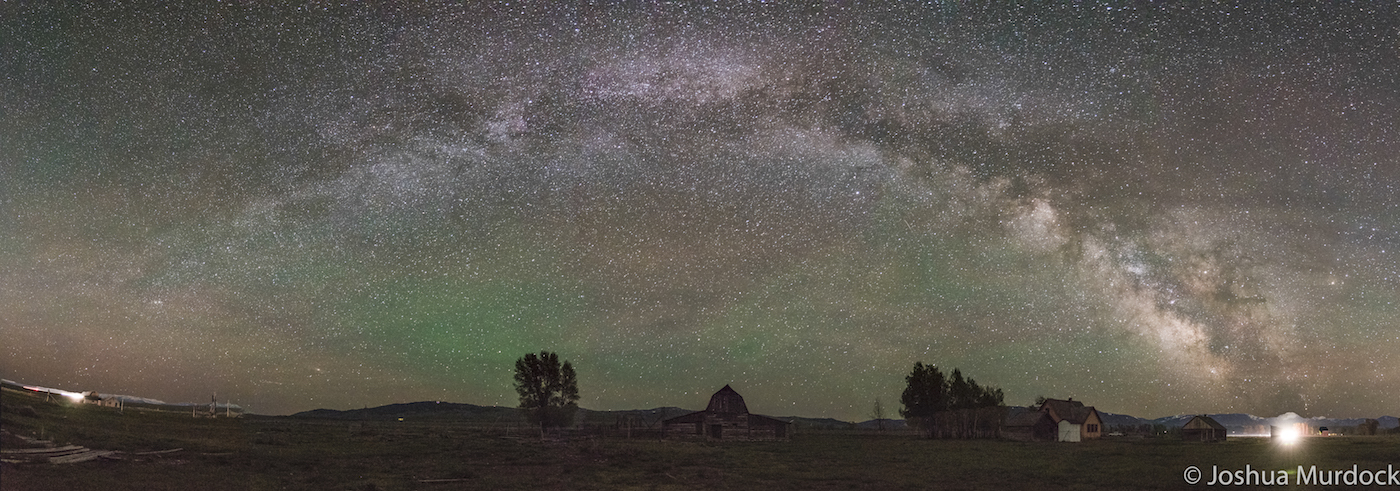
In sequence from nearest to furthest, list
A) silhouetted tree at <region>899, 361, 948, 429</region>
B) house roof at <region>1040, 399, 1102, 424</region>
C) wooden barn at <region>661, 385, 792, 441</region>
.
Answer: wooden barn at <region>661, 385, 792, 441</region> < house roof at <region>1040, 399, 1102, 424</region> < silhouetted tree at <region>899, 361, 948, 429</region>

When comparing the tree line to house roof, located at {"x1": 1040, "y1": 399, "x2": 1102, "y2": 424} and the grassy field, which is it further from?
the grassy field

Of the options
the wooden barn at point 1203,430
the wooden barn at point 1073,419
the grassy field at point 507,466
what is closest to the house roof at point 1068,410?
the wooden barn at point 1073,419

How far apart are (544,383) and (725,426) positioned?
23.3 meters

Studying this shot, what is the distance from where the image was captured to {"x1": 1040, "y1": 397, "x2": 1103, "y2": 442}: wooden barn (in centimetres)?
7794

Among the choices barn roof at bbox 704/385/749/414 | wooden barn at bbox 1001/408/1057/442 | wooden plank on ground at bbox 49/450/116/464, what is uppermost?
wooden plank on ground at bbox 49/450/116/464

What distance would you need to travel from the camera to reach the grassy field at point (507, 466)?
25125 millimetres

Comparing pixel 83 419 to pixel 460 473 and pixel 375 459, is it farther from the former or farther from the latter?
pixel 460 473

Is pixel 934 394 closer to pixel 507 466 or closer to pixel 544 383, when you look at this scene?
pixel 544 383

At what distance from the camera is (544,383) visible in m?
84.6

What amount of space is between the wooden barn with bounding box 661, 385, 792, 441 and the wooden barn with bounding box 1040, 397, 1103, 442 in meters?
27.1

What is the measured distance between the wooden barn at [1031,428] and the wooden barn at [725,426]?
22984 millimetres

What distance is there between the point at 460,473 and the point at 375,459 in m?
7.52

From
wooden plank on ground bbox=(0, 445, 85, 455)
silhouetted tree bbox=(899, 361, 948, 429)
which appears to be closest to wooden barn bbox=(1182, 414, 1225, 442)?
silhouetted tree bbox=(899, 361, 948, 429)

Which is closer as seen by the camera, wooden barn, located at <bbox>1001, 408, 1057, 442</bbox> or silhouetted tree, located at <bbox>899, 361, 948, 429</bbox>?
wooden barn, located at <bbox>1001, 408, 1057, 442</bbox>
